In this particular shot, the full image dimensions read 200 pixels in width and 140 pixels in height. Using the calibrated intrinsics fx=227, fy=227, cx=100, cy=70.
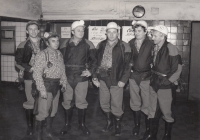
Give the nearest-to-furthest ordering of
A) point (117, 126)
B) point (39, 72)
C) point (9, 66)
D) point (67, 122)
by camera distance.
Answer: point (39, 72) → point (117, 126) → point (67, 122) → point (9, 66)

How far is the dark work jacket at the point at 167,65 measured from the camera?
10.9ft

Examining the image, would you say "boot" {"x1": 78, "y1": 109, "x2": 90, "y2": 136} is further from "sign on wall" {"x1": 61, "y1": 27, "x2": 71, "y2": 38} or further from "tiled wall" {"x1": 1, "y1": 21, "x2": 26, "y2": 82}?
"tiled wall" {"x1": 1, "y1": 21, "x2": 26, "y2": 82}

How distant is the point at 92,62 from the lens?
12.6 feet

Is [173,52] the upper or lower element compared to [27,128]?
upper

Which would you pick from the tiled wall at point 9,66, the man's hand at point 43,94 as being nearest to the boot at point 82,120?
the man's hand at point 43,94

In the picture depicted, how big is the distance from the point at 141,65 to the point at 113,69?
46cm

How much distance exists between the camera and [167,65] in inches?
132

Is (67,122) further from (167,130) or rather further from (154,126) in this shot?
(167,130)

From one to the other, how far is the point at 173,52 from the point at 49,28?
4.36 m

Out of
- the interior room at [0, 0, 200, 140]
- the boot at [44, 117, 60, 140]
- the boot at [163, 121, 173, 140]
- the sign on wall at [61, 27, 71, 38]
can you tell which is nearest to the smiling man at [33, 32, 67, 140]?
the boot at [44, 117, 60, 140]

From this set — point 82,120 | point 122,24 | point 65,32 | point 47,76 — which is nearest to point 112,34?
point 47,76

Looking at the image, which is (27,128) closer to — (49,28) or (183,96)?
(49,28)

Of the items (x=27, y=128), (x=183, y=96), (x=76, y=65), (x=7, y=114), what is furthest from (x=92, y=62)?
(x=183, y=96)

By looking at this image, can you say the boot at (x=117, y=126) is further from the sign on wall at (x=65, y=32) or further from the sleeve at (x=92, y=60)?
the sign on wall at (x=65, y=32)
